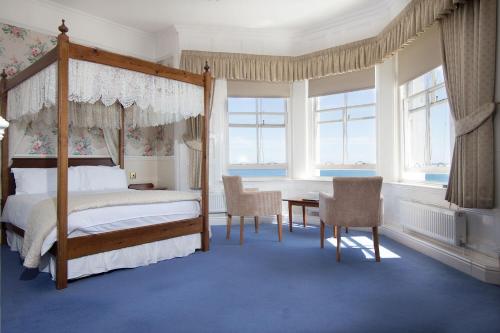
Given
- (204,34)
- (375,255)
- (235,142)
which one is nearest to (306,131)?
(235,142)

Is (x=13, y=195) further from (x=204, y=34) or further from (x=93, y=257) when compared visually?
(x=204, y=34)

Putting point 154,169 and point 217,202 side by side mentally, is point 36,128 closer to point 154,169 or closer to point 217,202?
point 154,169

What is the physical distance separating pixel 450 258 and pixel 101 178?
4206 mm

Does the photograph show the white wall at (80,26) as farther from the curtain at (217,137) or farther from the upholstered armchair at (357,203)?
the upholstered armchair at (357,203)

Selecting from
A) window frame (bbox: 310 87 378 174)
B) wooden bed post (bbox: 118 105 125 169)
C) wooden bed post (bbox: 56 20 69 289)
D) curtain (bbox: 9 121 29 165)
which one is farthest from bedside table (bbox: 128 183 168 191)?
window frame (bbox: 310 87 378 174)

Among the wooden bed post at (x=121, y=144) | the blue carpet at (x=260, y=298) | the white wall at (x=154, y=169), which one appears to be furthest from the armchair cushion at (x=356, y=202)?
the wooden bed post at (x=121, y=144)

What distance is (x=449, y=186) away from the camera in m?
3.18

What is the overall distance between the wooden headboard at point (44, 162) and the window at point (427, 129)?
14.1 feet

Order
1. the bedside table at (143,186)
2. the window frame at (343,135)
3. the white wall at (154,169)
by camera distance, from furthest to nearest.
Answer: the white wall at (154,169)
the bedside table at (143,186)
the window frame at (343,135)

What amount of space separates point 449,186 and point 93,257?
335cm

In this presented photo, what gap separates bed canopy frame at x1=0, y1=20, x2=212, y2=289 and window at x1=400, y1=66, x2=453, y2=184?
2619mm

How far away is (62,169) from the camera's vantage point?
2.71 metres

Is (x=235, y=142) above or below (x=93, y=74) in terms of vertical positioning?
below

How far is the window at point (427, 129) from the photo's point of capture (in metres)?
3.70
